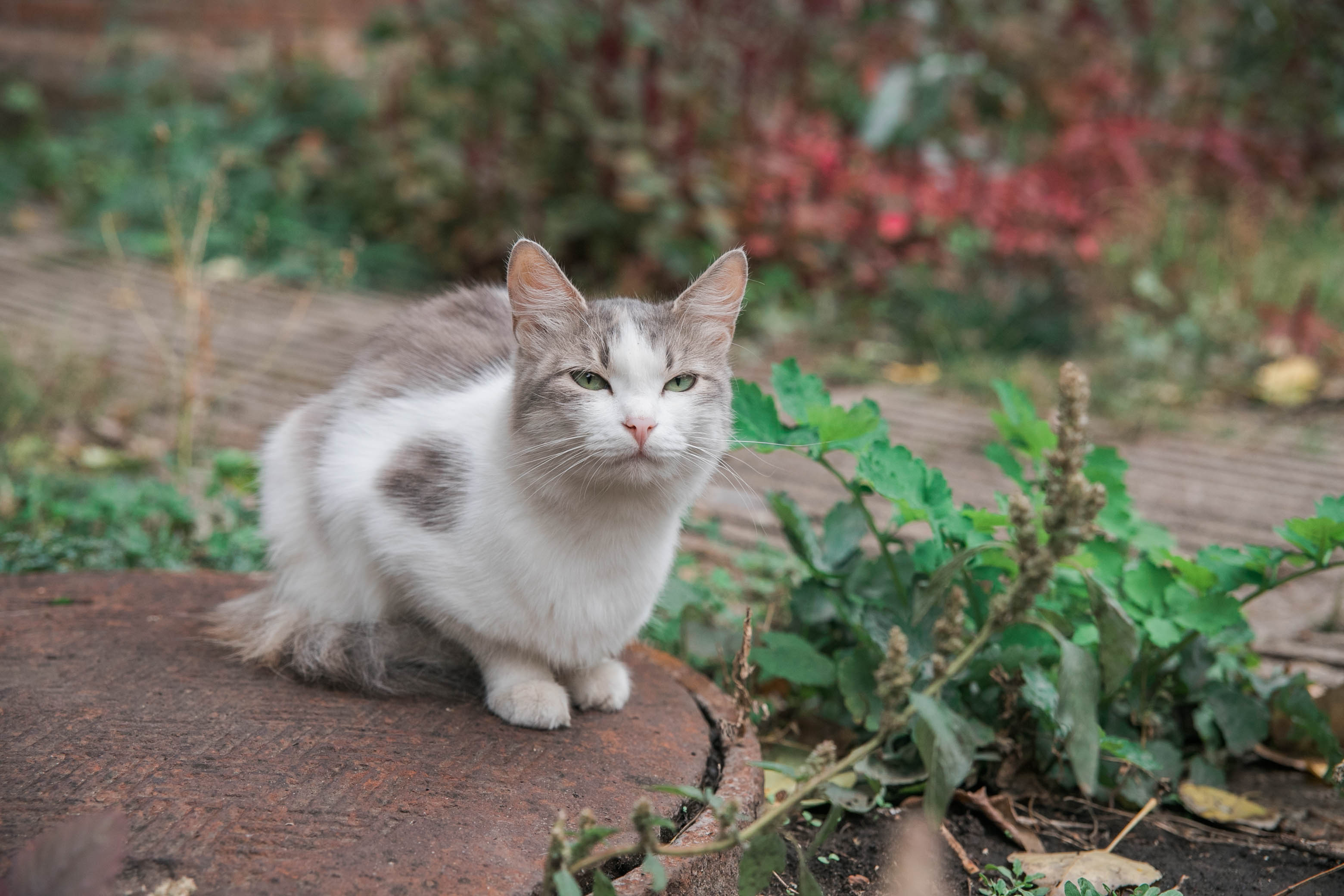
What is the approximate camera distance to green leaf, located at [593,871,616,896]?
1.29 m

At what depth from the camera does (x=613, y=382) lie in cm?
180

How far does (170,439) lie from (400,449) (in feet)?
7.09

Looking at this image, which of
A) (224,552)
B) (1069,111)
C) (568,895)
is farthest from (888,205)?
(568,895)

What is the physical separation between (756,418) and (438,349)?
65 centimetres

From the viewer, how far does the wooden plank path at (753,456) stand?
3.36m

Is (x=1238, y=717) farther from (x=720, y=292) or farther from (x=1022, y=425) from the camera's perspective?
(x=720, y=292)

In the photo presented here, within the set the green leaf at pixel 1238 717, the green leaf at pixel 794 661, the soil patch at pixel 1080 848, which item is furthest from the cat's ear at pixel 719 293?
the green leaf at pixel 1238 717

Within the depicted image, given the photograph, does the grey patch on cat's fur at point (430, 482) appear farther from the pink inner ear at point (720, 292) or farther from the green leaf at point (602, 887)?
the green leaf at point (602, 887)

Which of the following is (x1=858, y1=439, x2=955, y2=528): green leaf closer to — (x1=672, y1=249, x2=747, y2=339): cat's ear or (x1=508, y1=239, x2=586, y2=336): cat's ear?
(x1=672, y1=249, x2=747, y2=339): cat's ear

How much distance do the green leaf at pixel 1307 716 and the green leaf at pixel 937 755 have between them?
1.12 m

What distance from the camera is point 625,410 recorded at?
1.73 meters

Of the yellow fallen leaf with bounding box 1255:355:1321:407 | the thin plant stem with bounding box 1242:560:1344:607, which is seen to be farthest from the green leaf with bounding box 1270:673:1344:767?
the yellow fallen leaf with bounding box 1255:355:1321:407

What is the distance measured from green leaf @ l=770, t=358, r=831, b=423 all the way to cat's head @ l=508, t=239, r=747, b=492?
0.20 m

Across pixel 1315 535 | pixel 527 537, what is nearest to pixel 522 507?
pixel 527 537
